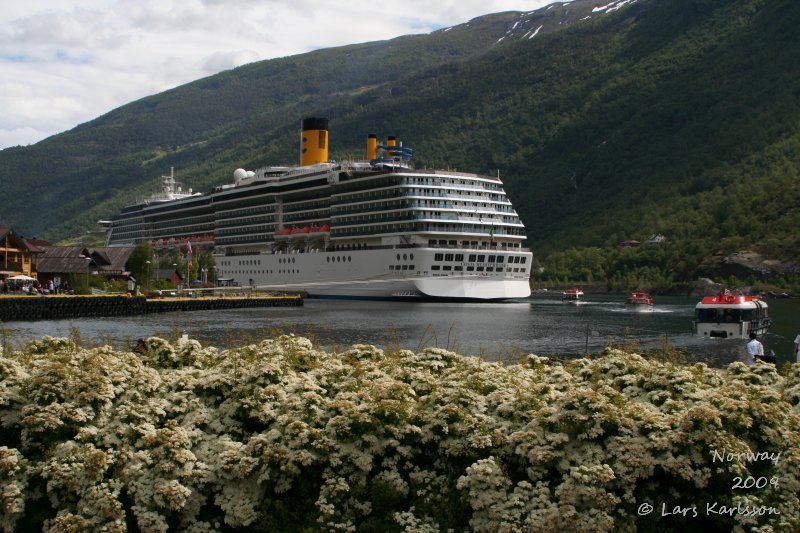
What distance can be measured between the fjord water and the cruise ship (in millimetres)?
4419

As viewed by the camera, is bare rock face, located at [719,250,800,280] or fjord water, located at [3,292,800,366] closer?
fjord water, located at [3,292,800,366]

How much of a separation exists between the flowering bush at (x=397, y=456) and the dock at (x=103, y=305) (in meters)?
39.6

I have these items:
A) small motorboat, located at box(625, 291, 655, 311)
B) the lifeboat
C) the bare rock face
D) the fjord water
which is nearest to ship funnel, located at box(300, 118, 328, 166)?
the fjord water

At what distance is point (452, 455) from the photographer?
11.6 meters

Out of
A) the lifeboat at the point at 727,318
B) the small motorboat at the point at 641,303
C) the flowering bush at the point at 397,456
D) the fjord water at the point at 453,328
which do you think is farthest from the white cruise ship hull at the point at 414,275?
the flowering bush at the point at 397,456

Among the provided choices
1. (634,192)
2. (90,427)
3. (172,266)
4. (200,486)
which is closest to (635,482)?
(200,486)

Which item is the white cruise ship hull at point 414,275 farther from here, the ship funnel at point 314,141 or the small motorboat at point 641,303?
the ship funnel at point 314,141

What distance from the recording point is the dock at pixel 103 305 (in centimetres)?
5838

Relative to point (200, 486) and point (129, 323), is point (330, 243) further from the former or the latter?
point (200, 486)

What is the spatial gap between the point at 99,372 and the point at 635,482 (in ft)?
24.2

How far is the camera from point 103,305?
65812 mm

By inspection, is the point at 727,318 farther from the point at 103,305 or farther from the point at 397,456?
the point at 397,456

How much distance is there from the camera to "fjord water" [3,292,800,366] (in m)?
40.3

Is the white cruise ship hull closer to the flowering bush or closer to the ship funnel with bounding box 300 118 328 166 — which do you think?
the ship funnel with bounding box 300 118 328 166
